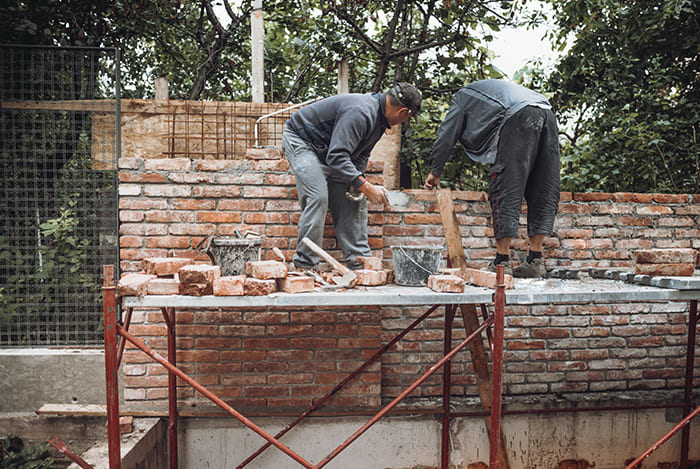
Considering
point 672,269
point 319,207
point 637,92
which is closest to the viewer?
point 672,269

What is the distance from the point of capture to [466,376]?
3135mm

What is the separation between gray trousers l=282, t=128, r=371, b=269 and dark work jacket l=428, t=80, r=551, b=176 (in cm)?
64

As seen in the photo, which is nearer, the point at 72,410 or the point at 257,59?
the point at 72,410

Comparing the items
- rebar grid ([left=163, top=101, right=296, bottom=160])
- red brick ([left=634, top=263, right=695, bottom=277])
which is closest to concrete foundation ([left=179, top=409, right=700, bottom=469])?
red brick ([left=634, top=263, right=695, bottom=277])

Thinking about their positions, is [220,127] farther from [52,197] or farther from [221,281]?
[221,281]

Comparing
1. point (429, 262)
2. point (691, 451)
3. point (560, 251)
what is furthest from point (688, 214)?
point (429, 262)

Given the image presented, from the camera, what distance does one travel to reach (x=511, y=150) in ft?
8.71

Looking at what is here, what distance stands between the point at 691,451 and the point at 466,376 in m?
1.76

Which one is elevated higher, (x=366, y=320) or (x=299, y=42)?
(x=299, y=42)

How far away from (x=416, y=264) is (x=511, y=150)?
994mm

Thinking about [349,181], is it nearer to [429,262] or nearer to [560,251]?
[429,262]

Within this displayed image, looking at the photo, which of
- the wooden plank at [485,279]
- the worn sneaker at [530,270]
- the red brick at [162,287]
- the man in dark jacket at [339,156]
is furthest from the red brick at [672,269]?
the red brick at [162,287]

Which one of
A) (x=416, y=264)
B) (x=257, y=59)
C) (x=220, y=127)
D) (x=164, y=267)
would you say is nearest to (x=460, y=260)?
(x=416, y=264)

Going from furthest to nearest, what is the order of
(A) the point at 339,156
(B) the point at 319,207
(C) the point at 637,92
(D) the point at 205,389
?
(C) the point at 637,92 → (B) the point at 319,207 → (A) the point at 339,156 → (D) the point at 205,389
